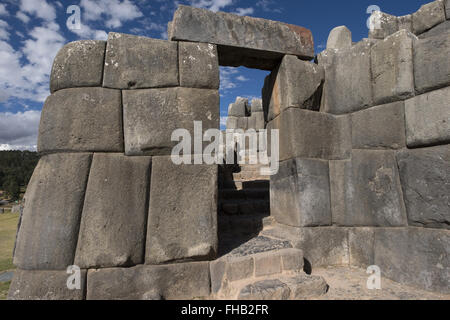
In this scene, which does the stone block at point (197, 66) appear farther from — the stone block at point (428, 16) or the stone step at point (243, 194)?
the stone block at point (428, 16)

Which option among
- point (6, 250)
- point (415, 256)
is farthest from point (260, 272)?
point (6, 250)

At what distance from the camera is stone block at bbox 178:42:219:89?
2.74m

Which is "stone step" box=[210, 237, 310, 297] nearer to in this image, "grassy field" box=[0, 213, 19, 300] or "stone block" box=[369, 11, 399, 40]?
"grassy field" box=[0, 213, 19, 300]

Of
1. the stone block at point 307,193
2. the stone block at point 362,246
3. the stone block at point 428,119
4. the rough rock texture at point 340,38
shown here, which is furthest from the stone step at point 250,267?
the rough rock texture at point 340,38

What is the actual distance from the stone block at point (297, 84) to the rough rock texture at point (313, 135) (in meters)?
0.11

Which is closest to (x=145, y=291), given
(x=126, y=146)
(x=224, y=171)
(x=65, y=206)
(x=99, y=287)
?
Result: (x=99, y=287)

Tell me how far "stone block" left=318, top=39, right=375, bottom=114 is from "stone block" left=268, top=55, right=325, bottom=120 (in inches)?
4.6

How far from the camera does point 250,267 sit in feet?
8.16

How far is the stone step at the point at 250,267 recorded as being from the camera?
2426 mm

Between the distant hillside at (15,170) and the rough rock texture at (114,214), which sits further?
the distant hillside at (15,170)

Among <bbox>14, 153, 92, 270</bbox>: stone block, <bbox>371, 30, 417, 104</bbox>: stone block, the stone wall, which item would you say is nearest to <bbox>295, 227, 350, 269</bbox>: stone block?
the stone wall

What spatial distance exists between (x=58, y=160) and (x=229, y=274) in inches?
74.1

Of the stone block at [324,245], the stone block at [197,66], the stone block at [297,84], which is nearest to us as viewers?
the stone block at [197,66]

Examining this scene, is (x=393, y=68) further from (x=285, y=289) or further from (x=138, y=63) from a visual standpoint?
(x=138, y=63)
